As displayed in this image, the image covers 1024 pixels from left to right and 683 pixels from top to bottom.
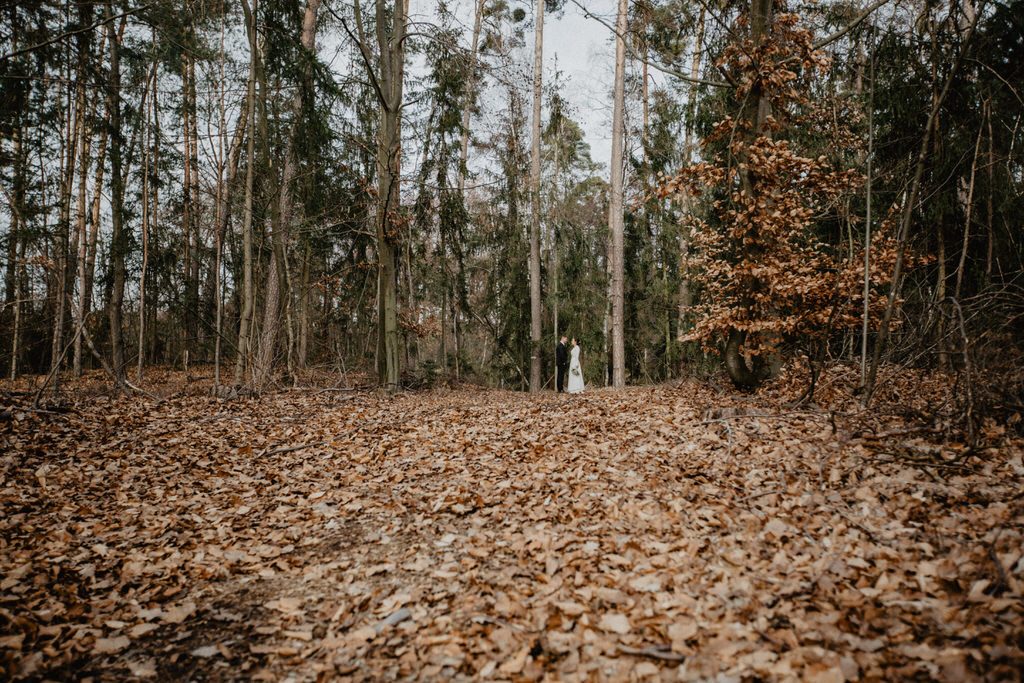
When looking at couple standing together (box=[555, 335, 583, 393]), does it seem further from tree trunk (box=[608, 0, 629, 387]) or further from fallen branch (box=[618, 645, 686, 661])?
fallen branch (box=[618, 645, 686, 661])

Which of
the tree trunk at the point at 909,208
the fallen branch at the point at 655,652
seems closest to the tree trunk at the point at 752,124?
the tree trunk at the point at 909,208

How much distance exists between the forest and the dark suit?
111 centimetres

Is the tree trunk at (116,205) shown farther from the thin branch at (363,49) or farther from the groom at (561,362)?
the groom at (561,362)

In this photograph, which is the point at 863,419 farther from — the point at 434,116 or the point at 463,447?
the point at 434,116

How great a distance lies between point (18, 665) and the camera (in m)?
2.72

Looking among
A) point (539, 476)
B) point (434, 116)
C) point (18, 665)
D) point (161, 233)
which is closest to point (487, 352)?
point (434, 116)

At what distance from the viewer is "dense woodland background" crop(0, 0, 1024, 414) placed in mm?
7113

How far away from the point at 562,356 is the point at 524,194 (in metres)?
5.31

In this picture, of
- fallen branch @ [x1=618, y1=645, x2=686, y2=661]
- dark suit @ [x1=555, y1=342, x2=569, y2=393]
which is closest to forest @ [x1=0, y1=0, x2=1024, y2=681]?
fallen branch @ [x1=618, y1=645, x2=686, y2=661]

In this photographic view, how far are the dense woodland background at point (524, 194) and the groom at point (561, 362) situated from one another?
44.9 inches

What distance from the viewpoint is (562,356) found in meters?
13.6

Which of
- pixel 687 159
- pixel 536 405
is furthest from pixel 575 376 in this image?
pixel 687 159

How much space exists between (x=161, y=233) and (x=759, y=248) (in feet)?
50.8

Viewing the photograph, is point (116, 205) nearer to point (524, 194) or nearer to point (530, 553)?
point (524, 194)
